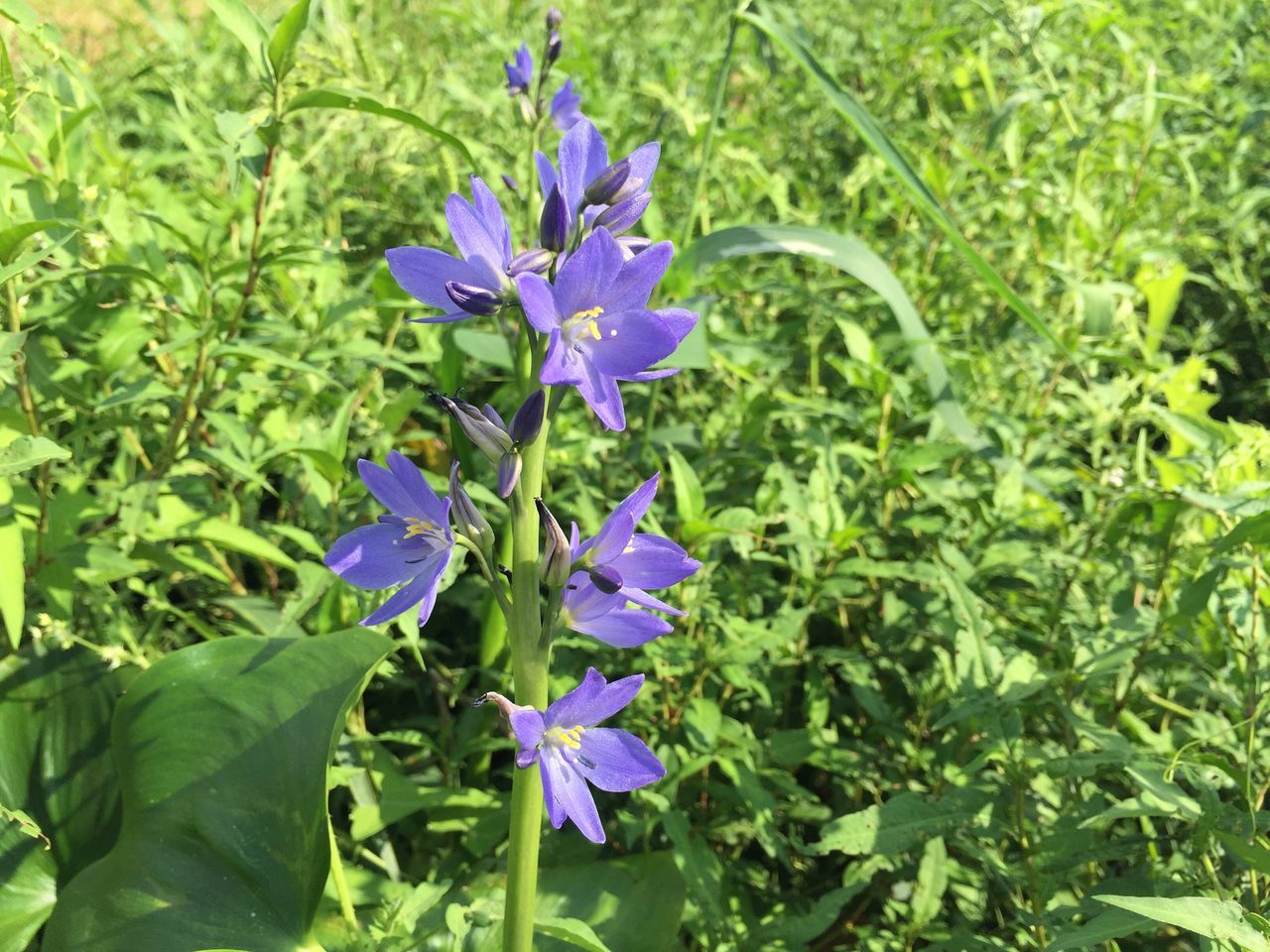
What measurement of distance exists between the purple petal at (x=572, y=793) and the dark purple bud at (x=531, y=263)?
0.51 m

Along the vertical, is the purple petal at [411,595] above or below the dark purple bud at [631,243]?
below

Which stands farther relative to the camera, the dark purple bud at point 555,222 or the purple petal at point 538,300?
the dark purple bud at point 555,222

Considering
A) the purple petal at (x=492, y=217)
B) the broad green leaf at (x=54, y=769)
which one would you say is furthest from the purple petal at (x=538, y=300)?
the broad green leaf at (x=54, y=769)

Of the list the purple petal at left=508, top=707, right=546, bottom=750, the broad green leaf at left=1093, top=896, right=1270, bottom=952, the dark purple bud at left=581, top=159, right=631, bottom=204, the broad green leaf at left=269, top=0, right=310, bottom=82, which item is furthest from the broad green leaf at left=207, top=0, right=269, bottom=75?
the broad green leaf at left=1093, top=896, right=1270, bottom=952

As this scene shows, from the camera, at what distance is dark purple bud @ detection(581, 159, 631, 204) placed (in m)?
1.13

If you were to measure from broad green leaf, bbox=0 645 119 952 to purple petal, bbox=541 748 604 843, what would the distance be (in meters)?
1.04

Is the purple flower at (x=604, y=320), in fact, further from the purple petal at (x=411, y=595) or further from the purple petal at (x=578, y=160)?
the purple petal at (x=411, y=595)

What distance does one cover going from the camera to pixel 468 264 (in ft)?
3.57

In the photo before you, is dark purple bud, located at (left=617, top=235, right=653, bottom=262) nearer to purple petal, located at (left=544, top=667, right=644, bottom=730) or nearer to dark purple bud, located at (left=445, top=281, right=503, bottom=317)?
dark purple bud, located at (left=445, top=281, right=503, bottom=317)

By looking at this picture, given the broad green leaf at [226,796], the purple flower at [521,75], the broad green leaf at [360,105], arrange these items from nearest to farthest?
the broad green leaf at [226,796]
the broad green leaf at [360,105]
the purple flower at [521,75]

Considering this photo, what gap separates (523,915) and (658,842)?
856 mm

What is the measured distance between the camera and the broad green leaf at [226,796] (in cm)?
143

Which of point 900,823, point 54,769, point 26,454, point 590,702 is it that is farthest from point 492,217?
point 54,769

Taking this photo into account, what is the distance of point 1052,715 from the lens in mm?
1942
